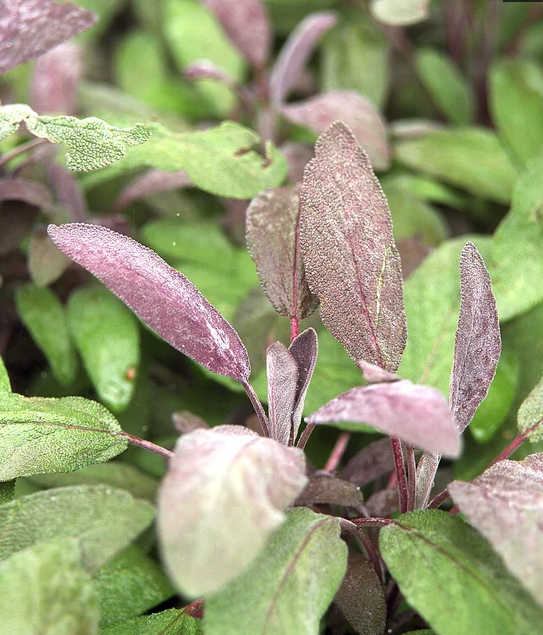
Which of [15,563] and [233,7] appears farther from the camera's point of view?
[233,7]

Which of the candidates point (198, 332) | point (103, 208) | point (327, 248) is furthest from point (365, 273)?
point (103, 208)

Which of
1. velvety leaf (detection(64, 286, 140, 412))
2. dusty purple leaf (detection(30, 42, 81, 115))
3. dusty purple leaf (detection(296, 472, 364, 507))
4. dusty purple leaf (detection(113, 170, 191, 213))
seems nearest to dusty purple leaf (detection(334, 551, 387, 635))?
dusty purple leaf (detection(296, 472, 364, 507))

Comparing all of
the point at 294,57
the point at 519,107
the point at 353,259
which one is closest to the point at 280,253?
the point at 353,259

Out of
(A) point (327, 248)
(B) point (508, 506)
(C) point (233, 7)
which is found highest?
(C) point (233, 7)

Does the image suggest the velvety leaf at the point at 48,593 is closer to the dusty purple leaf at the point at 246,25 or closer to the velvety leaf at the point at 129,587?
the velvety leaf at the point at 129,587

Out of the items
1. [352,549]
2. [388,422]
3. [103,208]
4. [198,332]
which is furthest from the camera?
[103,208]

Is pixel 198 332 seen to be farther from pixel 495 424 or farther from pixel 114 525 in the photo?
pixel 495 424

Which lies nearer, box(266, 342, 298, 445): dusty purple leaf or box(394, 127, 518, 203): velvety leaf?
box(266, 342, 298, 445): dusty purple leaf

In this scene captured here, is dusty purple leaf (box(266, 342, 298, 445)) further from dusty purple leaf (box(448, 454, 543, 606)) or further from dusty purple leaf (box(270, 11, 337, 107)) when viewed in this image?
dusty purple leaf (box(270, 11, 337, 107))
